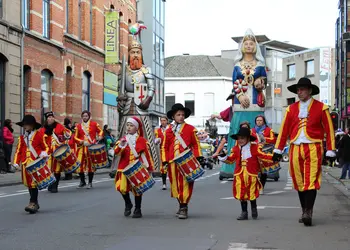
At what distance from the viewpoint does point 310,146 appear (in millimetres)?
9273

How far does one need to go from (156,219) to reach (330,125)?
2863 mm

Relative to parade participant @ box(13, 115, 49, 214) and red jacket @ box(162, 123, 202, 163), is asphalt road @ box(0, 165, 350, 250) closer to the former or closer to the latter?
parade participant @ box(13, 115, 49, 214)

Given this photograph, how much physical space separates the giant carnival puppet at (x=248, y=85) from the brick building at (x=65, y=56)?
11.6 m

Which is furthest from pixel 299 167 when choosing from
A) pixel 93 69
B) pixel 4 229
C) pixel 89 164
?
pixel 93 69

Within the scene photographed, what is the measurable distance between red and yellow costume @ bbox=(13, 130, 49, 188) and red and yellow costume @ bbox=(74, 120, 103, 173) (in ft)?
16.4

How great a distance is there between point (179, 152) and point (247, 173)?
108 centimetres

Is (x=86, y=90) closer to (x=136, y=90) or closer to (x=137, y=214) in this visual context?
(x=136, y=90)

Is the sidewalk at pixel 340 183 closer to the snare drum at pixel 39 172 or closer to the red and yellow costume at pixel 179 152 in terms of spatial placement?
the red and yellow costume at pixel 179 152

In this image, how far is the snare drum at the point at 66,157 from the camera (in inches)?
566

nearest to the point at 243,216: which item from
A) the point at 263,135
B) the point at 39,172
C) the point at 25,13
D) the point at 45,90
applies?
the point at 39,172

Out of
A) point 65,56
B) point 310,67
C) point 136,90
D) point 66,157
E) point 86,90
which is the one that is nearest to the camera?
point 66,157

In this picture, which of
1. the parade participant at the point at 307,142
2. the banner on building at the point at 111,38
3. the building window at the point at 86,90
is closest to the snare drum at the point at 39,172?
the parade participant at the point at 307,142

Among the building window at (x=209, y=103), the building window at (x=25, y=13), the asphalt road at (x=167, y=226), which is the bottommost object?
the asphalt road at (x=167, y=226)

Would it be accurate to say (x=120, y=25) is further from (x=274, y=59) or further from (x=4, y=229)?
(x=274, y=59)
